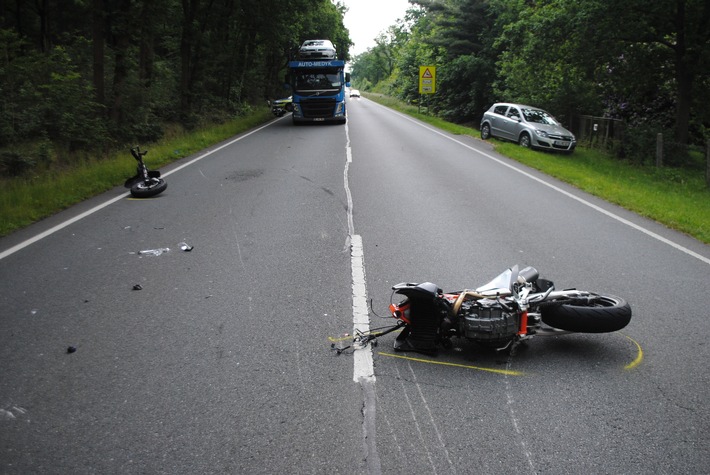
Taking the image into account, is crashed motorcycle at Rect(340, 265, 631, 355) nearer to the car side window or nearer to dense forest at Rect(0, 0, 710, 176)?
dense forest at Rect(0, 0, 710, 176)

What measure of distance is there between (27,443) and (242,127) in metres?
23.4

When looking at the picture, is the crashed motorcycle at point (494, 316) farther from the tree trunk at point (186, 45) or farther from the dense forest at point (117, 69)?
the tree trunk at point (186, 45)

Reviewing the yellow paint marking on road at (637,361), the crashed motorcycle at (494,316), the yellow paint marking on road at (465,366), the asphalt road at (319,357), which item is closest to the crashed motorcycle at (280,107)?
the asphalt road at (319,357)

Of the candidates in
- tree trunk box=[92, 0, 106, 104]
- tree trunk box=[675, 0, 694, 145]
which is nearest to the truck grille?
tree trunk box=[92, 0, 106, 104]

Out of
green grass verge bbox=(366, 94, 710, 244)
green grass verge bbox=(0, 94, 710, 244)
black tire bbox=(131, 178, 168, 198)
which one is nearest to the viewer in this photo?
green grass verge bbox=(0, 94, 710, 244)

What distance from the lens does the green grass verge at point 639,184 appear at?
9.24 meters

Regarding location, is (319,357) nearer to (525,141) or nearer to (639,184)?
(639,184)

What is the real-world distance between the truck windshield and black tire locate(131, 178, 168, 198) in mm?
17912

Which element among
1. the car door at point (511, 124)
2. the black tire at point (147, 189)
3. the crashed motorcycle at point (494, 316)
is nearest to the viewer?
the crashed motorcycle at point (494, 316)

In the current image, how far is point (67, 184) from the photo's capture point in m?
10.7

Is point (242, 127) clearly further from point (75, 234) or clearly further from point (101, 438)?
point (101, 438)

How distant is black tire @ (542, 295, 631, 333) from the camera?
4266 mm

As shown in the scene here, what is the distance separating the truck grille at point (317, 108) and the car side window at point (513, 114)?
9.42m

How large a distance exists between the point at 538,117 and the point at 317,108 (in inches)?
451
